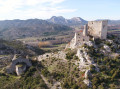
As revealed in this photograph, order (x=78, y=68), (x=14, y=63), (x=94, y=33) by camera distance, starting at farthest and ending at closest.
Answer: (x=94, y=33), (x=14, y=63), (x=78, y=68)

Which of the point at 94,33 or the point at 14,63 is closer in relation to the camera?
the point at 14,63

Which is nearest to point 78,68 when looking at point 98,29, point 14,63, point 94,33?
point 94,33

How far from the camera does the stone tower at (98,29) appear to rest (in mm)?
47728

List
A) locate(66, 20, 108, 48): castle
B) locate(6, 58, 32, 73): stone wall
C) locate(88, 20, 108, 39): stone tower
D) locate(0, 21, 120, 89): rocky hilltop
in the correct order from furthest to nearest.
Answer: locate(88, 20, 108, 39): stone tower < locate(66, 20, 108, 48): castle < locate(6, 58, 32, 73): stone wall < locate(0, 21, 120, 89): rocky hilltop

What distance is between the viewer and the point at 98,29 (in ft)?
160

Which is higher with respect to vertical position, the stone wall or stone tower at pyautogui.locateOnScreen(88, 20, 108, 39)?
stone tower at pyautogui.locateOnScreen(88, 20, 108, 39)

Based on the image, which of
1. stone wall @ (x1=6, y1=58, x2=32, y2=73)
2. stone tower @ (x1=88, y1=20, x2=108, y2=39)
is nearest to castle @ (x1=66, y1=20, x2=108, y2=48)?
stone tower @ (x1=88, y1=20, x2=108, y2=39)

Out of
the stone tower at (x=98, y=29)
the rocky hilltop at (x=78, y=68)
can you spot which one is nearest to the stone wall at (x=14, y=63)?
the rocky hilltop at (x=78, y=68)

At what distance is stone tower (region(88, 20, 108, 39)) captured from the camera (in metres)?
47.7

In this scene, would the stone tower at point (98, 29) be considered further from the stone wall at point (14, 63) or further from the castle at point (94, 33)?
the stone wall at point (14, 63)

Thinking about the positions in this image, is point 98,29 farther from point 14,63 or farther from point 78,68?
point 14,63

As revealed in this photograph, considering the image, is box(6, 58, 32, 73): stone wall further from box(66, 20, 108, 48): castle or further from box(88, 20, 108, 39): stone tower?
box(88, 20, 108, 39): stone tower

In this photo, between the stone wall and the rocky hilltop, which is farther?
the stone wall

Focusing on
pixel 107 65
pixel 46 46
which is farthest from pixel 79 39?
pixel 46 46
